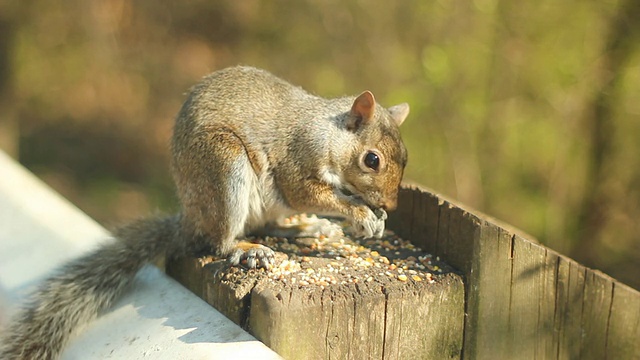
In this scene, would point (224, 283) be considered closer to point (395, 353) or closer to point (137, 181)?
point (395, 353)

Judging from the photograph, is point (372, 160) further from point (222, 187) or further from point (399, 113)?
point (222, 187)

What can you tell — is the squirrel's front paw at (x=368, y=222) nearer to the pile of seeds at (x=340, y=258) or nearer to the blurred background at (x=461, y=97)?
the pile of seeds at (x=340, y=258)

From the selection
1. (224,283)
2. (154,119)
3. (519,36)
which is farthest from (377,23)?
(224,283)

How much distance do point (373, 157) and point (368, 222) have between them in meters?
0.22

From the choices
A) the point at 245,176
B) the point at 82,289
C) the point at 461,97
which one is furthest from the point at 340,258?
the point at 461,97

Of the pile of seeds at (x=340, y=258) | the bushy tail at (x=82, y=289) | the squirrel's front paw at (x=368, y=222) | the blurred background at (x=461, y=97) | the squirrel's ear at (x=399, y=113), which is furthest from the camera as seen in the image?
the blurred background at (x=461, y=97)

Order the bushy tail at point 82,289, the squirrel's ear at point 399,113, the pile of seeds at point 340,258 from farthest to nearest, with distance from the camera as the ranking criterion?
the squirrel's ear at point 399,113 → the bushy tail at point 82,289 → the pile of seeds at point 340,258

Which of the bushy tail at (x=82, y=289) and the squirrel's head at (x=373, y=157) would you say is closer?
the bushy tail at (x=82, y=289)

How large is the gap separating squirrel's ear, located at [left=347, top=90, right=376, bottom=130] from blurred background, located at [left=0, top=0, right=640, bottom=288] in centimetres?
237

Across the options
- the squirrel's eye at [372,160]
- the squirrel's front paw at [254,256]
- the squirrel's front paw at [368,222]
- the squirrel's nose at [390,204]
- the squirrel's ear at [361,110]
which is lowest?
the squirrel's front paw at [254,256]

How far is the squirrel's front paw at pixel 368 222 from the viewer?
243 centimetres

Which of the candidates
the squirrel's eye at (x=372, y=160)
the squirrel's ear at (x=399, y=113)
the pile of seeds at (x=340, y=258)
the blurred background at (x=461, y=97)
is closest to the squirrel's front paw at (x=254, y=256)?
the pile of seeds at (x=340, y=258)

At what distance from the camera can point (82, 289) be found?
245 centimetres

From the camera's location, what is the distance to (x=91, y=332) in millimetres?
2385
